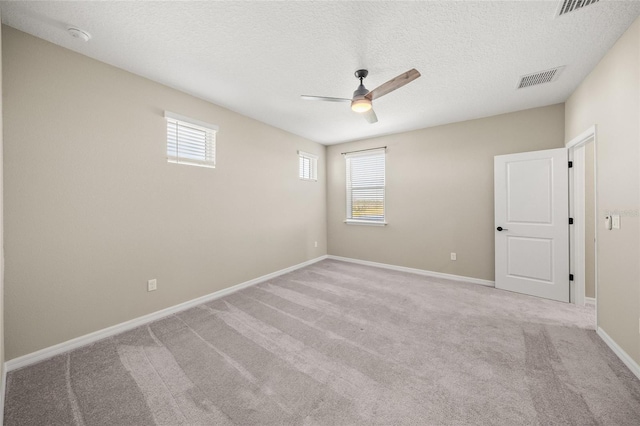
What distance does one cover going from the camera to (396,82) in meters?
2.17

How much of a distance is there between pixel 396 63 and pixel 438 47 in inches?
14.9

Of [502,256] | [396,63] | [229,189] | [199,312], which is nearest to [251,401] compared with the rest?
[199,312]

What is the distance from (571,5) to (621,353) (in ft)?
8.94

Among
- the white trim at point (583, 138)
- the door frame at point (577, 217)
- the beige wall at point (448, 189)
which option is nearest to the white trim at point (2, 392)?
the beige wall at point (448, 189)

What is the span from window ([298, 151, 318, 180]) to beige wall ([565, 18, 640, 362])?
404 cm

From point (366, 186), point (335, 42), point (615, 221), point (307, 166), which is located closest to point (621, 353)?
point (615, 221)

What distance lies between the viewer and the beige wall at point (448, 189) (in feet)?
11.8

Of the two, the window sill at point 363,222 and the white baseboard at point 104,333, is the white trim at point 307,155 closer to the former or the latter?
the window sill at point 363,222

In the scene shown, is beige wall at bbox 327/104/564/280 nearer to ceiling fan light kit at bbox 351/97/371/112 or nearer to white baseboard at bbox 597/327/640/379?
white baseboard at bbox 597/327/640/379

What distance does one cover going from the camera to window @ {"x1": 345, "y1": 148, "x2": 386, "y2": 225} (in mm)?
4938

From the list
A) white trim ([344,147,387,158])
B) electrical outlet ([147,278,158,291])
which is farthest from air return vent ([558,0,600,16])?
electrical outlet ([147,278,158,291])

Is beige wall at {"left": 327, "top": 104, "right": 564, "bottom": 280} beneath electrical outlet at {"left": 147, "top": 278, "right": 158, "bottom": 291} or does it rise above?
above

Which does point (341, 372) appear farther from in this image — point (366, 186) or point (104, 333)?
point (366, 186)

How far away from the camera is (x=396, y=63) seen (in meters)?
2.36
